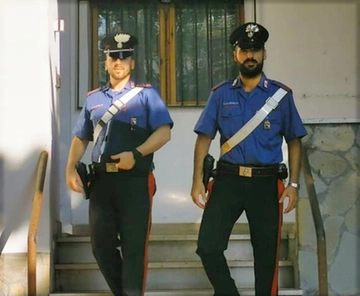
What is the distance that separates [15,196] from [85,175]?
35.7 inches

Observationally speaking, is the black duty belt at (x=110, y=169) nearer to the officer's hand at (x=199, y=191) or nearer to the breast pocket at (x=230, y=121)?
the officer's hand at (x=199, y=191)

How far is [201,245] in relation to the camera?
11.7 feet

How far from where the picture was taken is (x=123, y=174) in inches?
143

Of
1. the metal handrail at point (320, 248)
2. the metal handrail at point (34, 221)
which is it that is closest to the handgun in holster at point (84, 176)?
the metal handrail at point (34, 221)

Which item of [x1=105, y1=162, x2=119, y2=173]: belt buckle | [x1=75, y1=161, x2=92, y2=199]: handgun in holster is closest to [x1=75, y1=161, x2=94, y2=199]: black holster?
[x1=75, y1=161, x2=92, y2=199]: handgun in holster

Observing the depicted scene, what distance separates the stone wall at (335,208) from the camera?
176 inches

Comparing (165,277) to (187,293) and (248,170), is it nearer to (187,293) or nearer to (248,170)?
(187,293)

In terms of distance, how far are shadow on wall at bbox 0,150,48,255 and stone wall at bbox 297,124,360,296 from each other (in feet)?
6.31

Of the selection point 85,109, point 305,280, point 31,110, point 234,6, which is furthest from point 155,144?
point 234,6

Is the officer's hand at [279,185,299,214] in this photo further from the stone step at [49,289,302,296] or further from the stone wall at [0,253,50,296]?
the stone wall at [0,253,50,296]

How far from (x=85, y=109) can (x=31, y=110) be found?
2.37 ft

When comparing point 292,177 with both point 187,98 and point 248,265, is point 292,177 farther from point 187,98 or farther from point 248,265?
point 187,98

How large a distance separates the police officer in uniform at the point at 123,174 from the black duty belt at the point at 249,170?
0.40 meters

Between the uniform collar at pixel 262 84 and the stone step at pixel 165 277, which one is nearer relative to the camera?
the uniform collar at pixel 262 84
